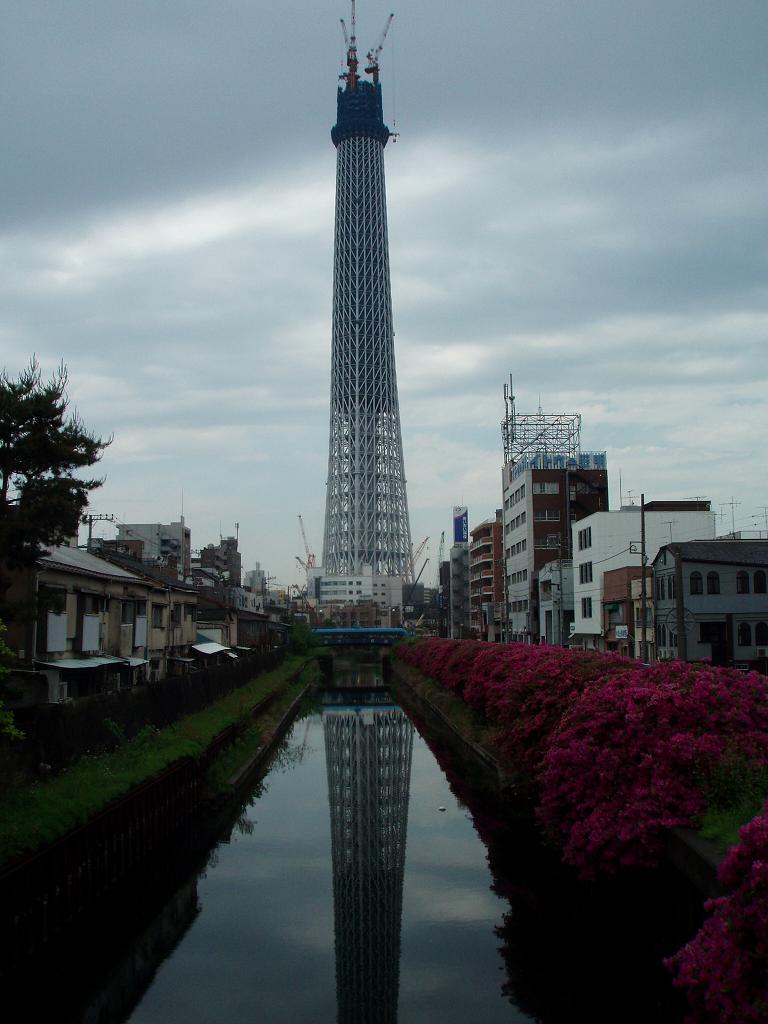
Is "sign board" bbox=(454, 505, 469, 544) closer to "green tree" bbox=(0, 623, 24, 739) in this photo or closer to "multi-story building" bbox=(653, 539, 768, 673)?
"multi-story building" bbox=(653, 539, 768, 673)

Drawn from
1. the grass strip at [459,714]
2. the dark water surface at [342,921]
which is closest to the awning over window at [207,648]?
the grass strip at [459,714]

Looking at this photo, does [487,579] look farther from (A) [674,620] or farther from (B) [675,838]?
(B) [675,838]

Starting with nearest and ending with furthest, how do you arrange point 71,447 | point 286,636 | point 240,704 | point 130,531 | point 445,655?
1. point 71,447
2. point 240,704
3. point 445,655
4. point 130,531
5. point 286,636

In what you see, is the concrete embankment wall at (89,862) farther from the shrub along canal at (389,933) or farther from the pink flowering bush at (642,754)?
the pink flowering bush at (642,754)

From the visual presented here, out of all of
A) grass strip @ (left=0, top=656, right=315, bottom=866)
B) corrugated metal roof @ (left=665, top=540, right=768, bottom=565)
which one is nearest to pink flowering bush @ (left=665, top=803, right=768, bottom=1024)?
grass strip @ (left=0, top=656, right=315, bottom=866)

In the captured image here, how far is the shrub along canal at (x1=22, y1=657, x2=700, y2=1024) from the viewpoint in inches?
394

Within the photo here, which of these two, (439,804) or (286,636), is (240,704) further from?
(286,636)

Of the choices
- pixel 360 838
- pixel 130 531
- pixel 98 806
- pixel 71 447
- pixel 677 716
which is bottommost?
pixel 360 838

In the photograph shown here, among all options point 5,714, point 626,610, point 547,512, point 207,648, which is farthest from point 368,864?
point 547,512

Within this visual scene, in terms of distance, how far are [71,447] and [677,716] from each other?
1145cm

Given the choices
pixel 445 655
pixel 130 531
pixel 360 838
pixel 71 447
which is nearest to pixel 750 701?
pixel 360 838

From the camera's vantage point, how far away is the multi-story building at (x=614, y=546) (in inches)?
1955

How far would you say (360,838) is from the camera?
18828mm

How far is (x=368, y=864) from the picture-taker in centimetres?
1664
